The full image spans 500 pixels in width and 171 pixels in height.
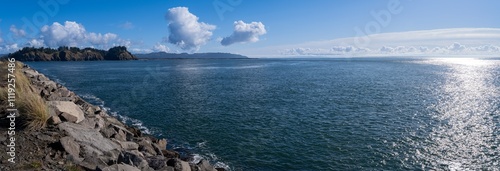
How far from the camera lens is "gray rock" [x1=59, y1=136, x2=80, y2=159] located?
13844 millimetres

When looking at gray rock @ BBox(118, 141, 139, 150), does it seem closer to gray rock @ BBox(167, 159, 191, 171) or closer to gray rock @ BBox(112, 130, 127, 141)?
gray rock @ BBox(112, 130, 127, 141)

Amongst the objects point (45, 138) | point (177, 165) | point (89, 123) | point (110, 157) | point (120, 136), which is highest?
point (45, 138)

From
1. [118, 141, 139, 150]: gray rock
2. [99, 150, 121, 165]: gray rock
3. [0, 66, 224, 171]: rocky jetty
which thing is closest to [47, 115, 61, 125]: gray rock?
[0, 66, 224, 171]: rocky jetty

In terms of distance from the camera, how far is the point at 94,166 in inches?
507

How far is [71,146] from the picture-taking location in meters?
14.3

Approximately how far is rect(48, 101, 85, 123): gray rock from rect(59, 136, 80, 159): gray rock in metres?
4.96

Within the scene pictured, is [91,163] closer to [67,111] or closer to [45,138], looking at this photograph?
[45,138]

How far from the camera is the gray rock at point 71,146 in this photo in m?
13.8

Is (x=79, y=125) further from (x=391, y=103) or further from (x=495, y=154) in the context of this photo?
(x=391, y=103)

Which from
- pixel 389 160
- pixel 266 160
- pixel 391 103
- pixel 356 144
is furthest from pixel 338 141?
pixel 391 103

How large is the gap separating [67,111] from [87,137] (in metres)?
3.73

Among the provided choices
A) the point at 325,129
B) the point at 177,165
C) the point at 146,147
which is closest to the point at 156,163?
the point at 177,165

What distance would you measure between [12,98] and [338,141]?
20.7 metres

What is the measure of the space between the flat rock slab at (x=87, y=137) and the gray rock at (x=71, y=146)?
141 centimetres
